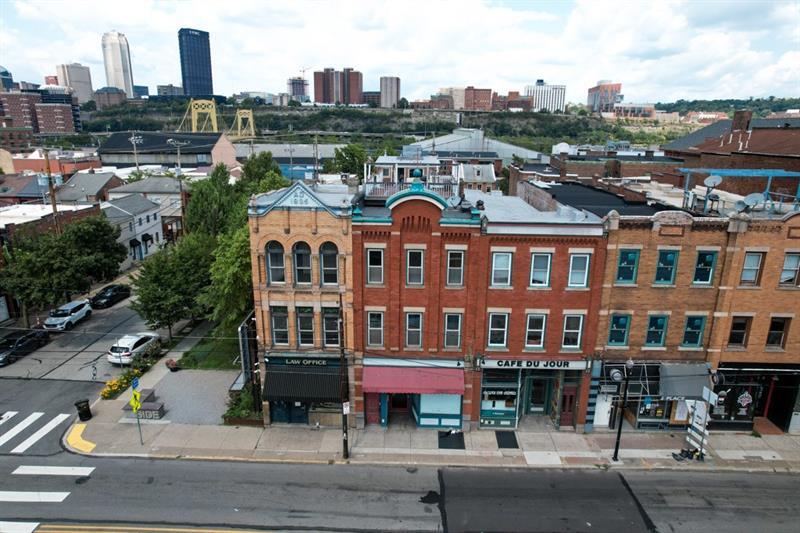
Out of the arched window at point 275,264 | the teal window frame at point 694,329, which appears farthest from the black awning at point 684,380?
the arched window at point 275,264

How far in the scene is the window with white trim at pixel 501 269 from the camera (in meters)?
24.0

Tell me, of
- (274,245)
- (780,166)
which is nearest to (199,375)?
(274,245)

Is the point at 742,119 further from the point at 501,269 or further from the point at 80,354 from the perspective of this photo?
the point at 80,354

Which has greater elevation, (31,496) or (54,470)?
(31,496)

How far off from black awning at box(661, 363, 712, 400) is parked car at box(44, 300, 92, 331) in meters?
40.7

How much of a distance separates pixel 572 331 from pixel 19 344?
3697 cm

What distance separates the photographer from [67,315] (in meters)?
38.4

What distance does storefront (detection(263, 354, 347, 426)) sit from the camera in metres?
24.4

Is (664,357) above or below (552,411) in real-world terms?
above

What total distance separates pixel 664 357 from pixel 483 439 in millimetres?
10153

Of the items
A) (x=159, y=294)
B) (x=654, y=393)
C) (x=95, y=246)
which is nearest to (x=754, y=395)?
(x=654, y=393)

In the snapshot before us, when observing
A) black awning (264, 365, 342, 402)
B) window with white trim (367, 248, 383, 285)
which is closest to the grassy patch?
black awning (264, 365, 342, 402)

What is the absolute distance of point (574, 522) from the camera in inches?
766

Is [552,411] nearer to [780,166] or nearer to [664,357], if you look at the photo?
[664,357]
